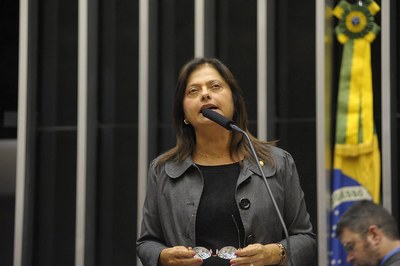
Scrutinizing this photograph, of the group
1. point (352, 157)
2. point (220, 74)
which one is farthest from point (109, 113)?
point (220, 74)

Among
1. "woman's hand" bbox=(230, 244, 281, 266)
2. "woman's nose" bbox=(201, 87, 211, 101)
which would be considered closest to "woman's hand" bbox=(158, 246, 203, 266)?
"woman's hand" bbox=(230, 244, 281, 266)

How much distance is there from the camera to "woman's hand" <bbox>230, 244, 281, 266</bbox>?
263 centimetres

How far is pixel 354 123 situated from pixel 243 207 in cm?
335

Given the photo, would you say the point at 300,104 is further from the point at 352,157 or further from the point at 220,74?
the point at 220,74

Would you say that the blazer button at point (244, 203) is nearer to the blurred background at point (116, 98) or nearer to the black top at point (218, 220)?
the black top at point (218, 220)

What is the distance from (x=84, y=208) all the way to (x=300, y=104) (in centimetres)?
202

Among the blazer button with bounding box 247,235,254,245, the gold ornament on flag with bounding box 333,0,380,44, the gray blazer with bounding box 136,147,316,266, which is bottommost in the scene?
the blazer button with bounding box 247,235,254,245

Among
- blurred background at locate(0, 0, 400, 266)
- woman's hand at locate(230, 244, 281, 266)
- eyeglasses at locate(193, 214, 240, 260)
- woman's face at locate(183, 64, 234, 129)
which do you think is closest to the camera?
woman's hand at locate(230, 244, 281, 266)

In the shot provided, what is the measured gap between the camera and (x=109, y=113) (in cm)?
686

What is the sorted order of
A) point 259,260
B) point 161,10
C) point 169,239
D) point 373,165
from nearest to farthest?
point 259,260 < point 169,239 < point 373,165 < point 161,10

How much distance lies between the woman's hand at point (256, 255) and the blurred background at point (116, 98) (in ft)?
11.2

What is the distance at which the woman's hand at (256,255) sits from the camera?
8.63ft

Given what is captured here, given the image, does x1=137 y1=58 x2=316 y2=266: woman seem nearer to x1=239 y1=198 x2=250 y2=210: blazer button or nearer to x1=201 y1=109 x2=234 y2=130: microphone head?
x1=239 y1=198 x2=250 y2=210: blazer button

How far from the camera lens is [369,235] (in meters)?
3.25
